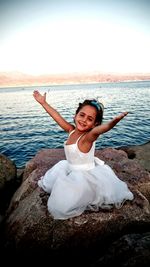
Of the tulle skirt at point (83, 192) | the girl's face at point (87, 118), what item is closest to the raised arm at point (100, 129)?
the girl's face at point (87, 118)

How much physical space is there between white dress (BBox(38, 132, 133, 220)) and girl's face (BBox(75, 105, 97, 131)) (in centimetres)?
34

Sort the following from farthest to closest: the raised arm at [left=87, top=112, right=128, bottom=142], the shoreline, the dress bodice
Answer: the shoreline, the dress bodice, the raised arm at [left=87, top=112, right=128, bottom=142]

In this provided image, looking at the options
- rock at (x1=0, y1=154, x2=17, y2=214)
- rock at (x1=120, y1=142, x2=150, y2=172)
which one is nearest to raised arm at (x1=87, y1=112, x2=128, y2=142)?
rock at (x1=0, y1=154, x2=17, y2=214)

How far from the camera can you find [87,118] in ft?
14.5

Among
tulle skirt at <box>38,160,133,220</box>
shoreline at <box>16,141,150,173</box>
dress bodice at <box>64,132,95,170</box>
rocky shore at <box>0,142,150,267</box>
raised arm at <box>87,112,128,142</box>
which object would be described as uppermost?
raised arm at <box>87,112,128,142</box>

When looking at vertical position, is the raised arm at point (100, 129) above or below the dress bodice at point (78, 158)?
above

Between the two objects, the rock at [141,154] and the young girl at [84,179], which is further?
the rock at [141,154]

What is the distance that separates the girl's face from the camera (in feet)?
14.5

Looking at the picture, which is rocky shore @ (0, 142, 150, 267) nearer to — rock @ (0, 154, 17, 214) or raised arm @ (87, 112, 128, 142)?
raised arm @ (87, 112, 128, 142)

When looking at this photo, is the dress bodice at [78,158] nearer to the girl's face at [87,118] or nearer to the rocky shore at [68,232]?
the girl's face at [87,118]

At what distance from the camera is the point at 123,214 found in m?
4.43

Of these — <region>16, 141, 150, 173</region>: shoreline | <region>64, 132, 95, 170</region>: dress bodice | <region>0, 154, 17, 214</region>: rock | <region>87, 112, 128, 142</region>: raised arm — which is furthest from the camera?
<region>16, 141, 150, 173</region>: shoreline

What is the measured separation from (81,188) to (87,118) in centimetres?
122

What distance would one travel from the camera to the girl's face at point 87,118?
14.5 feet
